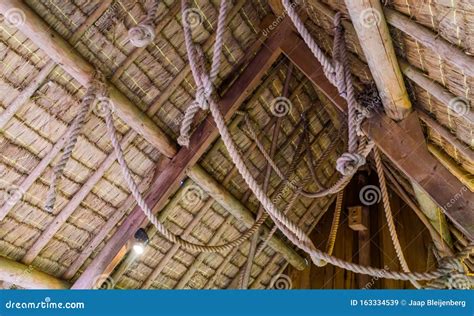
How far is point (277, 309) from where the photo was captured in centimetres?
211

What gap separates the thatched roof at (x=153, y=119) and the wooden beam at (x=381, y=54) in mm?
108

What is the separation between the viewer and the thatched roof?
7.48 ft

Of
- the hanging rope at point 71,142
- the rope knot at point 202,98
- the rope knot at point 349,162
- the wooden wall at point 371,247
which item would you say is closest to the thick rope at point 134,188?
the hanging rope at point 71,142

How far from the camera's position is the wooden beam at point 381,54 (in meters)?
1.85

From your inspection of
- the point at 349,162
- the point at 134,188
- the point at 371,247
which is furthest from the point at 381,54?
the point at 371,247

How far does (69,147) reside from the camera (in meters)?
2.34

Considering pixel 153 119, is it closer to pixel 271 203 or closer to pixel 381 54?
pixel 271 203

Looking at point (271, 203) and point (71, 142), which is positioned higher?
point (271, 203)

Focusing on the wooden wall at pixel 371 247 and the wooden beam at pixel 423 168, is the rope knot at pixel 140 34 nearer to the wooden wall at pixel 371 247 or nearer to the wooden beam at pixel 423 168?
the wooden beam at pixel 423 168

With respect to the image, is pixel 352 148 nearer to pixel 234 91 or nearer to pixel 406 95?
pixel 406 95

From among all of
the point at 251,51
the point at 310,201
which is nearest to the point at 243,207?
Result: the point at 310,201

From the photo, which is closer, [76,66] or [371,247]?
[76,66]

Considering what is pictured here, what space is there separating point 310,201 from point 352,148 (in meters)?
2.43

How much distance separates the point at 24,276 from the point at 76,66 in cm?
145
